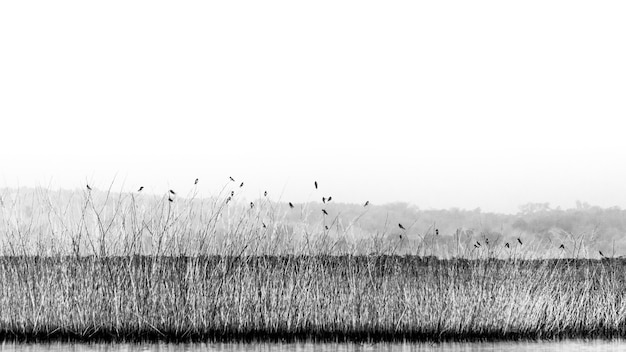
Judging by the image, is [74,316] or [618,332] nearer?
[74,316]

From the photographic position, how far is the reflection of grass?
1185 centimetres

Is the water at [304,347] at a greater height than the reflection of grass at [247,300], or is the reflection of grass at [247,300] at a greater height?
the reflection of grass at [247,300]

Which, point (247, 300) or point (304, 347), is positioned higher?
point (247, 300)

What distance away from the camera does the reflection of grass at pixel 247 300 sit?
38.9 feet

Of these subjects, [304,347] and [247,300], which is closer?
[304,347]

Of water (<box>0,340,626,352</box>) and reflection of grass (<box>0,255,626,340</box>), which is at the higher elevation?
reflection of grass (<box>0,255,626,340</box>)

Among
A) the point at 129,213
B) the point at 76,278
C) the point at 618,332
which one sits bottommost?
the point at 618,332

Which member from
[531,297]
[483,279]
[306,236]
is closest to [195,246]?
[306,236]

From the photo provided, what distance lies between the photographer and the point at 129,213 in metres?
12.2

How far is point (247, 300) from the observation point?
11953mm

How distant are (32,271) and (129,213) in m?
1.57

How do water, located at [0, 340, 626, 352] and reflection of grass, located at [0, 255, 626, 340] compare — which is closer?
water, located at [0, 340, 626, 352]

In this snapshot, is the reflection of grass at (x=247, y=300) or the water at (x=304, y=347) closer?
the water at (x=304, y=347)

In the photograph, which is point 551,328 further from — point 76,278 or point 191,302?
point 76,278
